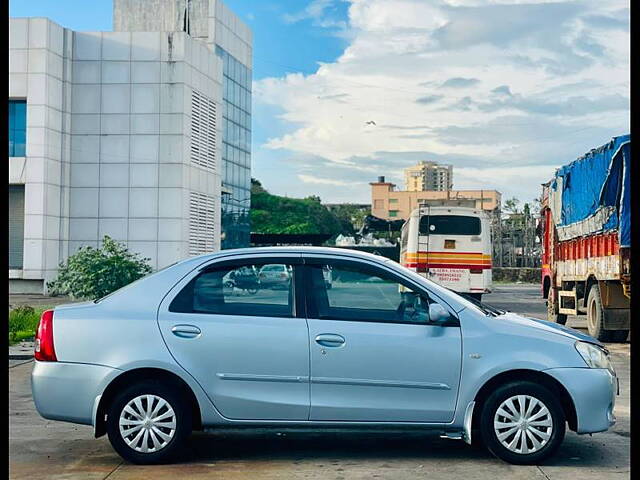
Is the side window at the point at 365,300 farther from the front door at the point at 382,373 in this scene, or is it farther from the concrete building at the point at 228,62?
the concrete building at the point at 228,62

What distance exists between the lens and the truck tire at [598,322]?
17.0 meters

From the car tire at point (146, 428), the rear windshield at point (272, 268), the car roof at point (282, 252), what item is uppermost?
the car roof at point (282, 252)

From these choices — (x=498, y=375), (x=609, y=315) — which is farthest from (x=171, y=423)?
(x=609, y=315)

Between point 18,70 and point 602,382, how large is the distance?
3314 centimetres

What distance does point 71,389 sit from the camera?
23.3 ft

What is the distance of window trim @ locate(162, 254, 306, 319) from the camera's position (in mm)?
7293

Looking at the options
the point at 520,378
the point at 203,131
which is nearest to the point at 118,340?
the point at 520,378

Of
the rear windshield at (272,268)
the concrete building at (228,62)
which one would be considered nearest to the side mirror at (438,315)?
the rear windshield at (272,268)

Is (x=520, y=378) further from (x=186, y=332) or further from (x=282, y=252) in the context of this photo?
(x=186, y=332)

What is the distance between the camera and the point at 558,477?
6.84 m

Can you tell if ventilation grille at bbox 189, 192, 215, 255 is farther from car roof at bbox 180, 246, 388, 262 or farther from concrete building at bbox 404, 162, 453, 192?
concrete building at bbox 404, 162, 453, 192

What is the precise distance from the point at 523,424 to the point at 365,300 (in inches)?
60.4

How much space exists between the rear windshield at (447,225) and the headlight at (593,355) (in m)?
19.9

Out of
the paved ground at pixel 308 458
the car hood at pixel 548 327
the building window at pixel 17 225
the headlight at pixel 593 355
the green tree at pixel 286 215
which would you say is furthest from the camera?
the green tree at pixel 286 215
